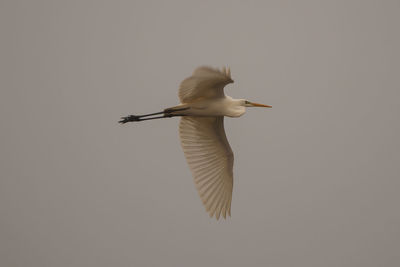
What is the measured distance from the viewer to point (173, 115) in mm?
5488

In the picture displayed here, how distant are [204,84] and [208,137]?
1212 mm

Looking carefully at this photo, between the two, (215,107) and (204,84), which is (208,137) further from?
(204,84)

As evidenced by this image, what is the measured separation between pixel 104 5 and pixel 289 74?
9091 centimetres

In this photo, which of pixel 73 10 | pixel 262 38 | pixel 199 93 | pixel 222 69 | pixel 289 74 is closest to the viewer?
pixel 222 69

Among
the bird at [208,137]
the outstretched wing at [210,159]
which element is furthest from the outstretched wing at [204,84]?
the outstretched wing at [210,159]

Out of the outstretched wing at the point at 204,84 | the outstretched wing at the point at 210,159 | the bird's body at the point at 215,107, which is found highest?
the outstretched wing at the point at 204,84

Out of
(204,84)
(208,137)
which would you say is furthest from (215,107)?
(208,137)

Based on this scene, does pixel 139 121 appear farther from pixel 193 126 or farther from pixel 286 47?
pixel 286 47

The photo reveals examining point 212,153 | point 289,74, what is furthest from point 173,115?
point 289,74

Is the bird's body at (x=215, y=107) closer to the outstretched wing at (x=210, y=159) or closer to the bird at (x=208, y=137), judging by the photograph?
the bird at (x=208, y=137)

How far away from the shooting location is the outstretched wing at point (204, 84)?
176 inches

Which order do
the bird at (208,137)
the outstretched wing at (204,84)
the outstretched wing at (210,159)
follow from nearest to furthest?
the outstretched wing at (204,84)
the bird at (208,137)
the outstretched wing at (210,159)

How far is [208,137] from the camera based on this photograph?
6023mm

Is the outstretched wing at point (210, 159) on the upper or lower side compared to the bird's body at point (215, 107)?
lower
